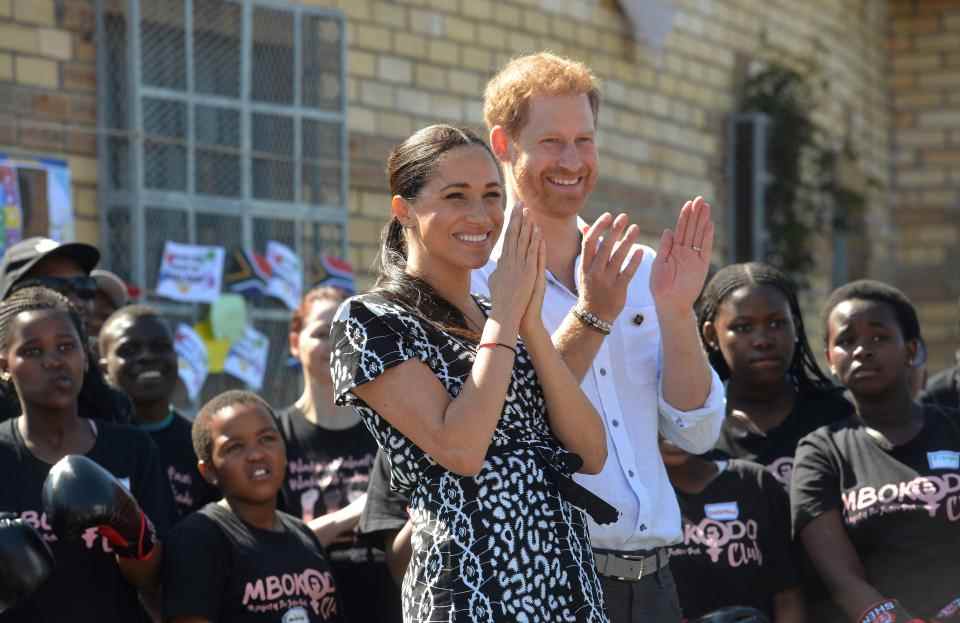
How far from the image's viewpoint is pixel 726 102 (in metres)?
13.0

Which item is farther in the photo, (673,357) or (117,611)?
(117,611)

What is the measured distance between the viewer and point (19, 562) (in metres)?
3.70

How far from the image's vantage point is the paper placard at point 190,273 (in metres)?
7.79

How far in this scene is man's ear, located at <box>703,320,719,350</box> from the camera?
16.6 ft

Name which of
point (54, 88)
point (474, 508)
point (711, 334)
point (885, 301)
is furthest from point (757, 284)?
point (54, 88)

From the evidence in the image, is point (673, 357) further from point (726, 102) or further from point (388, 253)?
point (726, 102)

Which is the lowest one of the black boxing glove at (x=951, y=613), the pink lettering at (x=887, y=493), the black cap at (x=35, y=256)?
the black boxing glove at (x=951, y=613)

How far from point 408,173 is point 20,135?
432cm

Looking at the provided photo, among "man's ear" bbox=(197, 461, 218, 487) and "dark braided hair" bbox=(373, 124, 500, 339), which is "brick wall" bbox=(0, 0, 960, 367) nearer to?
"man's ear" bbox=(197, 461, 218, 487)

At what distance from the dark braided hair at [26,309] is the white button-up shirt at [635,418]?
1268 millimetres

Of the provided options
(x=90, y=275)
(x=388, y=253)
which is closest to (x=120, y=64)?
(x=90, y=275)

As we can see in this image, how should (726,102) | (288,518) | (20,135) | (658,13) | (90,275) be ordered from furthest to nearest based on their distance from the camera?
1. (726,102)
2. (658,13)
3. (20,135)
4. (90,275)
5. (288,518)

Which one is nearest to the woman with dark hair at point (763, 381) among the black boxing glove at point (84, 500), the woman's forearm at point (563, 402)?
the woman's forearm at point (563, 402)

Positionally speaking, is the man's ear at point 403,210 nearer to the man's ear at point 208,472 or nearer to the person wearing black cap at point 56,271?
the man's ear at point 208,472
